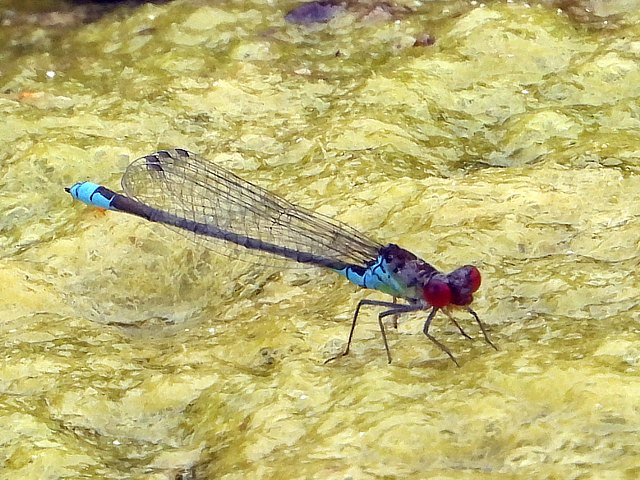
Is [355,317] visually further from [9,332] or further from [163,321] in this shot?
[9,332]

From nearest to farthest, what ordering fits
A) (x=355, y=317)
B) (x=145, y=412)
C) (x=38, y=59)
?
(x=145, y=412) < (x=355, y=317) < (x=38, y=59)

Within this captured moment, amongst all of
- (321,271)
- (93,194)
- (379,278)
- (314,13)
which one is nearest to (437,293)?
(379,278)

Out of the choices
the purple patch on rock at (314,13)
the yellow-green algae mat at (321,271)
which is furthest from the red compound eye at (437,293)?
the purple patch on rock at (314,13)

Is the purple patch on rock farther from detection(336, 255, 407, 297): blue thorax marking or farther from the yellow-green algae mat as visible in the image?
detection(336, 255, 407, 297): blue thorax marking

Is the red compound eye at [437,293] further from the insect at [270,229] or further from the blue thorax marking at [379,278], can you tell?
the blue thorax marking at [379,278]

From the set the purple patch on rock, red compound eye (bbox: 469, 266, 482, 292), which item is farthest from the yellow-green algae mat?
red compound eye (bbox: 469, 266, 482, 292)

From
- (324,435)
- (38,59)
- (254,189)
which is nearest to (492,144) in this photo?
(254,189)
